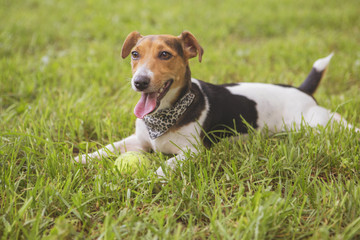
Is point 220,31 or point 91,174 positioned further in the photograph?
point 220,31

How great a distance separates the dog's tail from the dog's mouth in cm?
185

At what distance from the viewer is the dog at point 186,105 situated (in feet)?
9.07

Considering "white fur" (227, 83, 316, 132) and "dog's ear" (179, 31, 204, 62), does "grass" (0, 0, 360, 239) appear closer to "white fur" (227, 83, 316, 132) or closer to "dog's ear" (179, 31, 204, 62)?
"white fur" (227, 83, 316, 132)

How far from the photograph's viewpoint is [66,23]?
7559 mm

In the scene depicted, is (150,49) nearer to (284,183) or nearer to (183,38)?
(183,38)

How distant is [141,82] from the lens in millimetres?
2588

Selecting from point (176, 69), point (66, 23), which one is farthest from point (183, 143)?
point (66, 23)

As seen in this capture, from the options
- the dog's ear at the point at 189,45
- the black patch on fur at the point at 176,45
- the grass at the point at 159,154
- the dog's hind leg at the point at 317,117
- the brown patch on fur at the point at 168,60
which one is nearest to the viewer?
the grass at the point at 159,154

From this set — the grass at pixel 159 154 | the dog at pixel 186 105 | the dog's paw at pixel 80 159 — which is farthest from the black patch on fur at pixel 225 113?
the dog's paw at pixel 80 159

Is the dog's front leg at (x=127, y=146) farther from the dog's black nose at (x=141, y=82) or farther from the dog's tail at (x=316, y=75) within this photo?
the dog's tail at (x=316, y=75)

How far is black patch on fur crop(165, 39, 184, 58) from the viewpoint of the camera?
282 cm

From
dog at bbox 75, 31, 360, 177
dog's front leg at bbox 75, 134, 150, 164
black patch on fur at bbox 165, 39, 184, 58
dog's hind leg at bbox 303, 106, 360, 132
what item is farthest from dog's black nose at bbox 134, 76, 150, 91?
dog's hind leg at bbox 303, 106, 360, 132

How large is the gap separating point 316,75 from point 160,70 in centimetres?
209

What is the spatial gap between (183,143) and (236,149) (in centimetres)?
49
